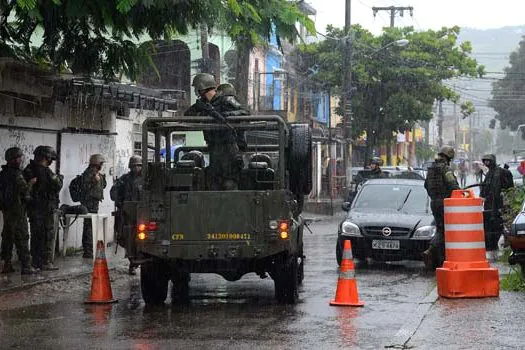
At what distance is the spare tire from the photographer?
1130 cm

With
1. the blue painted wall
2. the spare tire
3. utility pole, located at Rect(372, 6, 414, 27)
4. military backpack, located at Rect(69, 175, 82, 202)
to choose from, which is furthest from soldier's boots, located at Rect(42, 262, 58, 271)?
utility pole, located at Rect(372, 6, 414, 27)

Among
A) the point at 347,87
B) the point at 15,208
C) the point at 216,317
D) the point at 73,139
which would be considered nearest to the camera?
the point at 216,317

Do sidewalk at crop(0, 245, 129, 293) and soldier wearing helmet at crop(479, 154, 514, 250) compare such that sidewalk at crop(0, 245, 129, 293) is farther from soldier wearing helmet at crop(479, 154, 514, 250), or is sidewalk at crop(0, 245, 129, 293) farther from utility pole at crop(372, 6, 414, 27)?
utility pole at crop(372, 6, 414, 27)

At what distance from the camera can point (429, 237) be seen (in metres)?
15.9

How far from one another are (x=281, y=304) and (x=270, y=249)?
3.49 feet

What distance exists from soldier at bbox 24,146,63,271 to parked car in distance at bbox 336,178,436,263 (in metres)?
4.85

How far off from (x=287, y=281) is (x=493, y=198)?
8440 mm

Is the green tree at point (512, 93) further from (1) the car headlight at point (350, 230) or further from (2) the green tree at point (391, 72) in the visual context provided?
(1) the car headlight at point (350, 230)

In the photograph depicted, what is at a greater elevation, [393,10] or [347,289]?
[393,10]

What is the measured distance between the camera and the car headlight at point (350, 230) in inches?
632

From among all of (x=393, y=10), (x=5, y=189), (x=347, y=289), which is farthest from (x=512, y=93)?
(x=347, y=289)

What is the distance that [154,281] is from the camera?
37.3 ft

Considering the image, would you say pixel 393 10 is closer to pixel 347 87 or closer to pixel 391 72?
pixel 391 72

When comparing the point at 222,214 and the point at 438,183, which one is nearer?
the point at 222,214
